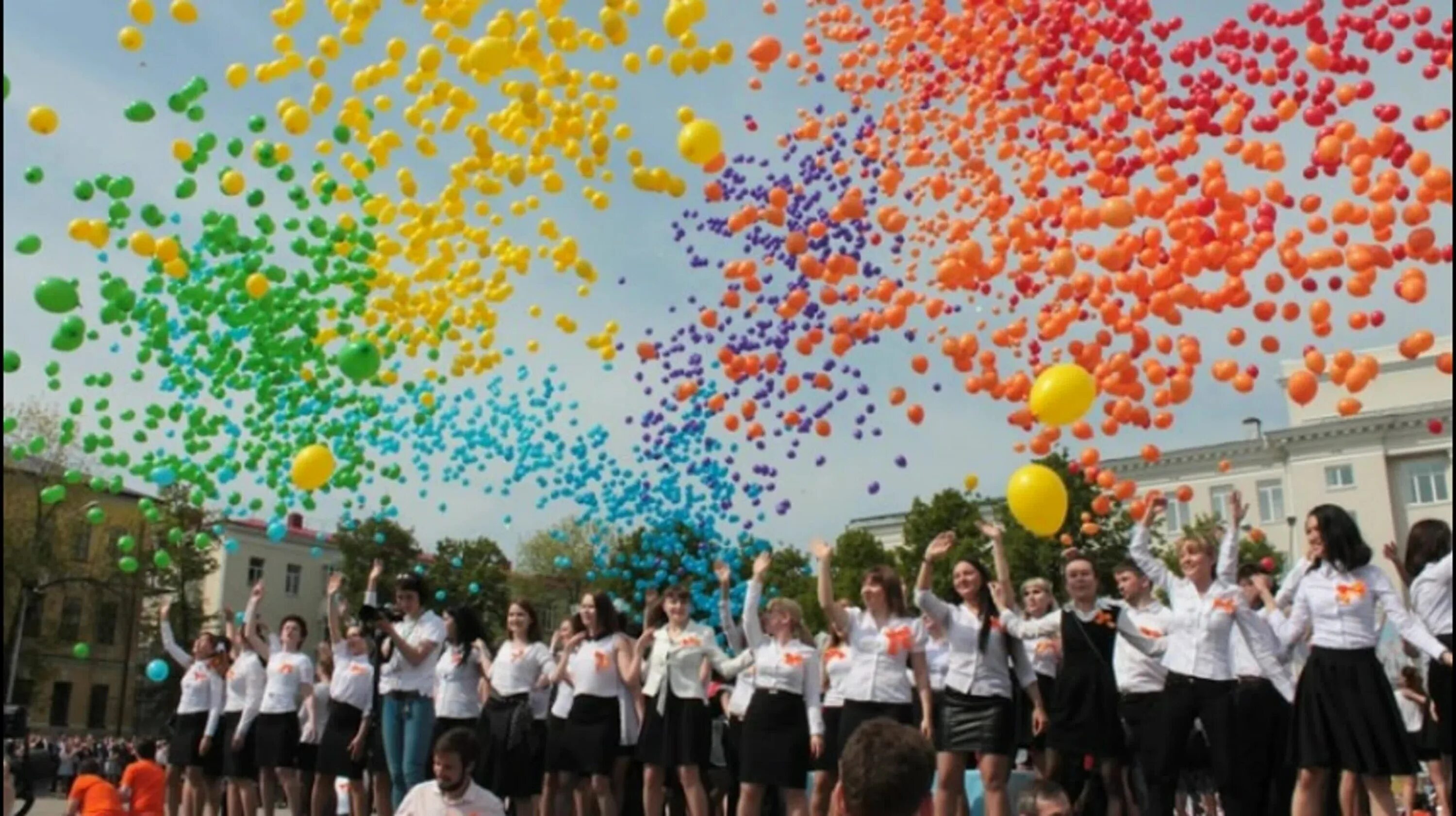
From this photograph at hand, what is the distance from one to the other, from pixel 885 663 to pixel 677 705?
1.28 metres

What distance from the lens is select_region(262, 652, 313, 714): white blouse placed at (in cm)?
815

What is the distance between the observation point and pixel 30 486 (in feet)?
94.9

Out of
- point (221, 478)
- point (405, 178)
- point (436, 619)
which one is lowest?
point (436, 619)

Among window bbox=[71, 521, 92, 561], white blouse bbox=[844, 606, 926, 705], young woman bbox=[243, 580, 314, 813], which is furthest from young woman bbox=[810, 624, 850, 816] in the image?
window bbox=[71, 521, 92, 561]

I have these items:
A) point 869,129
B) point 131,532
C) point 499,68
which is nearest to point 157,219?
point 499,68

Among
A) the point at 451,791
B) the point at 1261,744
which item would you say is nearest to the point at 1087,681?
the point at 1261,744

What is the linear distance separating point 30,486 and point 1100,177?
2726 centimetres

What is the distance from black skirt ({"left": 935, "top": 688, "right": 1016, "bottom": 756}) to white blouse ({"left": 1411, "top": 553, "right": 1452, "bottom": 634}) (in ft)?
5.89

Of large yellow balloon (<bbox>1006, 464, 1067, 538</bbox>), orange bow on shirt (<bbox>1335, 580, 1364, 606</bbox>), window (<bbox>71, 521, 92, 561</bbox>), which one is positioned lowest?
orange bow on shirt (<bbox>1335, 580, 1364, 606</bbox>)

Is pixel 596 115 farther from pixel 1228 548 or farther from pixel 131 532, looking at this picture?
pixel 131 532

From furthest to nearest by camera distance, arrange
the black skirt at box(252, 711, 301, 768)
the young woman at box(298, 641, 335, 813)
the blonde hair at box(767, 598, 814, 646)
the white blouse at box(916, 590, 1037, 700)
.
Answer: the black skirt at box(252, 711, 301, 768), the young woman at box(298, 641, 335, 813), the blonde hair at box(767, 598, 814, 646), the white blouse at box(916, 590, 1037, 700)

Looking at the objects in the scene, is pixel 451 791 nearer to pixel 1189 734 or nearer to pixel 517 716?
pixel 517 716

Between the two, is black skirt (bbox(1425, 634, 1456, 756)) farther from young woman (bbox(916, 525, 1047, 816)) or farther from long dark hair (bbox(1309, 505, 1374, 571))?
young woman (bbox(916, 525, 1047, 816))

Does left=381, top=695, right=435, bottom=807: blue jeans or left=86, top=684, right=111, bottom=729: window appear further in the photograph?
left=86, top=684, right=111, bottom=729: window
